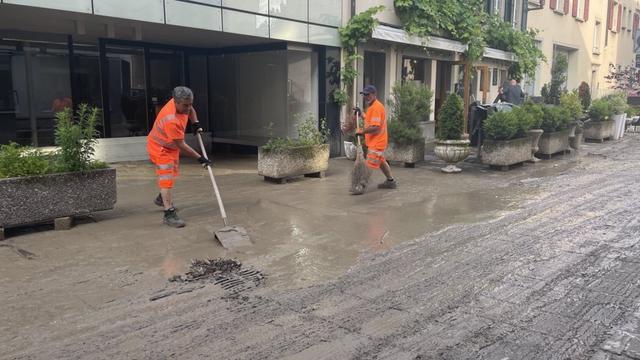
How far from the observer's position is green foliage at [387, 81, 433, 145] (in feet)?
36.5

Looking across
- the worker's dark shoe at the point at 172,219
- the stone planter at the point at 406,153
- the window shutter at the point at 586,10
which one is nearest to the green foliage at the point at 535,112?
the stone planter at the point at 406,153

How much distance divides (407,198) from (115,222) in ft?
13.8

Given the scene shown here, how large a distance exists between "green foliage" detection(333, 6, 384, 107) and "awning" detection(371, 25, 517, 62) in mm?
261

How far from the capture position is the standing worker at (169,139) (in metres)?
6.41

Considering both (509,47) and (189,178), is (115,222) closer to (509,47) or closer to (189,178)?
(189,178)

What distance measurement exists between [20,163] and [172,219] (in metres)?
1.74

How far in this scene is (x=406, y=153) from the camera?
459 inches

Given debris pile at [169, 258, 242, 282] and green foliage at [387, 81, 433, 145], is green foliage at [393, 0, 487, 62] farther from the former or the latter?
debris pile at [169, 258, 242, 282]

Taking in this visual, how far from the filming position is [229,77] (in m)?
14.0

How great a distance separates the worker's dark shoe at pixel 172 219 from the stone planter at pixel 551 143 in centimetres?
959

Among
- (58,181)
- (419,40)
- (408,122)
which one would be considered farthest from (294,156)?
(419,40)

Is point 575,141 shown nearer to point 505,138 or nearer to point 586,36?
point 505,138

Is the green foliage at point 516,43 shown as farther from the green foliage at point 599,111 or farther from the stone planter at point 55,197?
the stone planter at point 55,197

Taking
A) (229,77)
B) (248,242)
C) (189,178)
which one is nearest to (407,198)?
(248,242)
